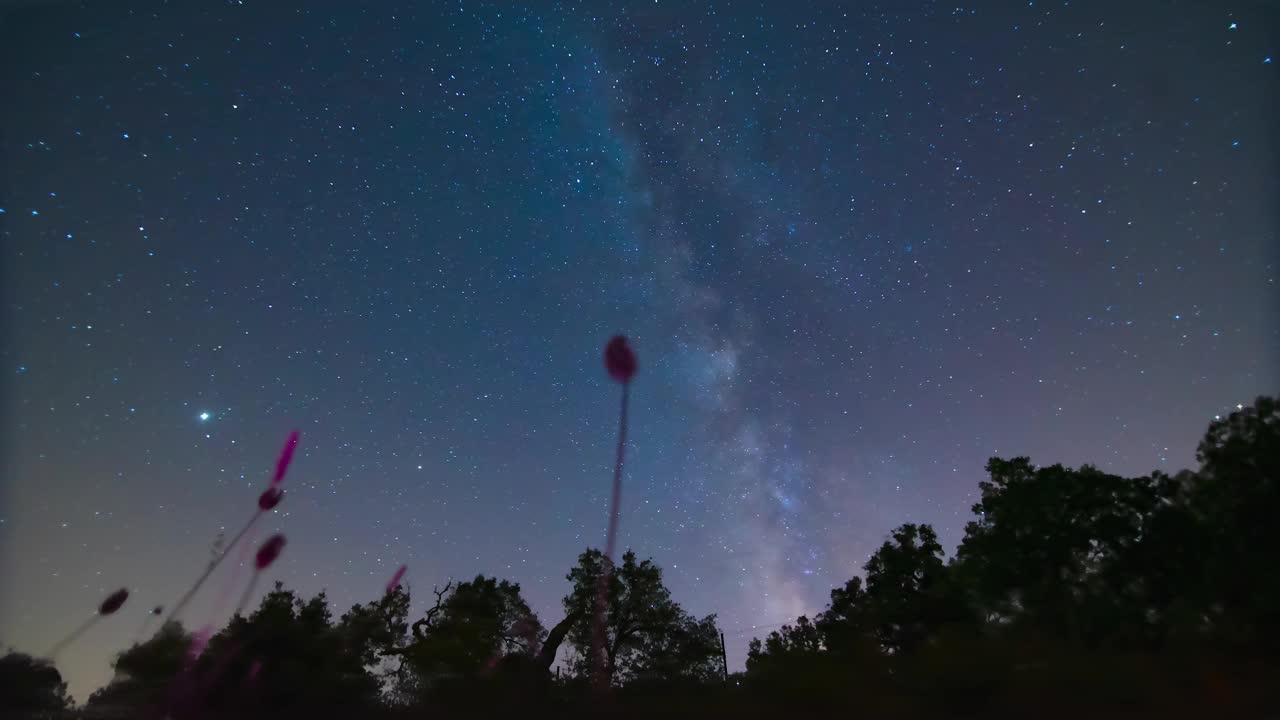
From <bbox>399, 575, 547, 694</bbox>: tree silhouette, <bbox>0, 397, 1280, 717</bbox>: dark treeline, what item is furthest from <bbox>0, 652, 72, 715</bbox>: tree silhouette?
<bbox>399, 575, 547, 694</bbox>: tree silhouette

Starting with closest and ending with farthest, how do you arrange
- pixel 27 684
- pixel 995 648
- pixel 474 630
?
pixel 995 648, pixel 27 684, pixel 474 630

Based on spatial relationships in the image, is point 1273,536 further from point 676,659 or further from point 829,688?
point 676,659

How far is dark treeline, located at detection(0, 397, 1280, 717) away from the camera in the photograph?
11.1 m

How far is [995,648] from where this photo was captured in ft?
38.6

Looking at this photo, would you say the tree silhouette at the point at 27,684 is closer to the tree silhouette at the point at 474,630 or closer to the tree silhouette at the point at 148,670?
the tree silhouette at the point at 148,670

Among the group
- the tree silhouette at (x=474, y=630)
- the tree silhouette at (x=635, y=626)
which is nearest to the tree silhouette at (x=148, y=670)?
the tree silhouette at (x=474, y=630)

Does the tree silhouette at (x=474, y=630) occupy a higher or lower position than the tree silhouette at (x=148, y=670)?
higher

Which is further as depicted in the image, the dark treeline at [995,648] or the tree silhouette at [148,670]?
the tree silhouette at [148,670]

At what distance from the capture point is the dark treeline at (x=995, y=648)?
36.6ft

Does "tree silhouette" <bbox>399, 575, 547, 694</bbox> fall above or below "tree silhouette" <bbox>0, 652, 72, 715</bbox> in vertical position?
above

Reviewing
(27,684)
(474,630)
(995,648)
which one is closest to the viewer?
(995,648)

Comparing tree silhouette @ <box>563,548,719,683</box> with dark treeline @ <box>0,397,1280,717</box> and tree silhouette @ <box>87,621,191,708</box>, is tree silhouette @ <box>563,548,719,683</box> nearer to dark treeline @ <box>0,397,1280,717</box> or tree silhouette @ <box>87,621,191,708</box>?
dark treeline @ <box>0,397,1280,717</box>

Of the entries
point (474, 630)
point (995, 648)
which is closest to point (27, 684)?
point (474, 630)

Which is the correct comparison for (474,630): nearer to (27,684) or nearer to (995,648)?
(27,684)
